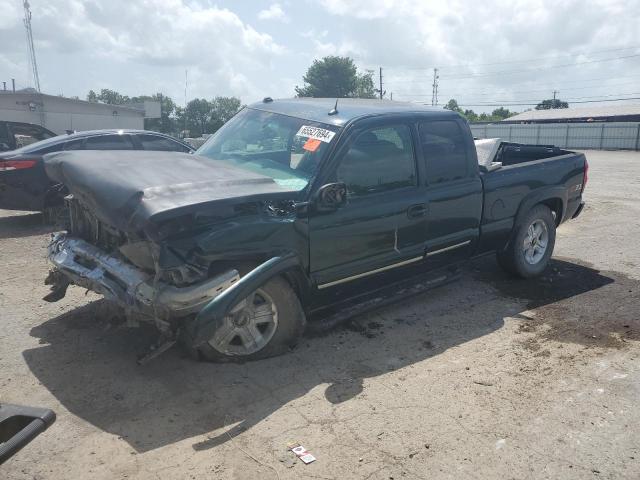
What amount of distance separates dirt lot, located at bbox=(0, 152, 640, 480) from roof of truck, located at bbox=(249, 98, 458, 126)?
5.95 feet

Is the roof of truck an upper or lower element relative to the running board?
upper

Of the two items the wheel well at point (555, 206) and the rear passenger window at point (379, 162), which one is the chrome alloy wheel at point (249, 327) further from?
the wheel well at point (555, 206)

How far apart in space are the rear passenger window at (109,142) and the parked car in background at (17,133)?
8.65 ft

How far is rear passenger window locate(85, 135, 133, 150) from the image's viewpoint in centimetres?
874

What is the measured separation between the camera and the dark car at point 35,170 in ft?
26.8

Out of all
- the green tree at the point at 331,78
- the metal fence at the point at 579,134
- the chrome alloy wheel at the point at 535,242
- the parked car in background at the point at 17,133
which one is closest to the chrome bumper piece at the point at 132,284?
the chrome alloy wheel at the point at 535,242

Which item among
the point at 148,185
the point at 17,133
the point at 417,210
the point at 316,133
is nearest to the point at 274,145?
the point at 316,133

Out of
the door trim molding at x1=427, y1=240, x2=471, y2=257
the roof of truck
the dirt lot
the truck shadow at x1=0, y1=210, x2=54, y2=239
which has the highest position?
the roof of truck

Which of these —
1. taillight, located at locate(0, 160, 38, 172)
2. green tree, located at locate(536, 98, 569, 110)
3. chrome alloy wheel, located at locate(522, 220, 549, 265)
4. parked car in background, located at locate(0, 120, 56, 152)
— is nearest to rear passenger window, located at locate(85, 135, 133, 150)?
taillight, located at locate(0, 160, 38, 172)

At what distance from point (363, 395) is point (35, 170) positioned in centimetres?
680

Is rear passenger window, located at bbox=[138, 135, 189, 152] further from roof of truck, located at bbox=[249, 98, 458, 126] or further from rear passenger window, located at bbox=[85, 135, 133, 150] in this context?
roof of truck, located at bbox=[249, 98, 458, 126]

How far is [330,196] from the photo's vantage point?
13.2 feet

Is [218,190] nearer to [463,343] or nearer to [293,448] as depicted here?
[293,448]

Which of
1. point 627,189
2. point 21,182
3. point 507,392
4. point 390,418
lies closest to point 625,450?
point 507,392
